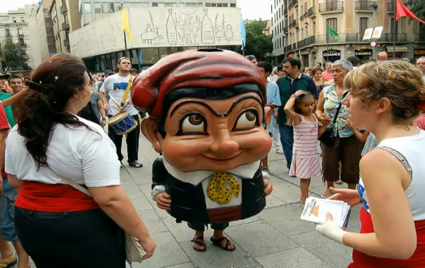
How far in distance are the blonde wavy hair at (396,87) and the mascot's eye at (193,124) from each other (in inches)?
35.2

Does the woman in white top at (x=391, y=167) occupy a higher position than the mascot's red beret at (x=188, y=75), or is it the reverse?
the mascot's red beret at (x=188, y=75)

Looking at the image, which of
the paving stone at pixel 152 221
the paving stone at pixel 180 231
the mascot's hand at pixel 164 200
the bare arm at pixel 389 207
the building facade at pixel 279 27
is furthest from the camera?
the building facade at pixel 279 27

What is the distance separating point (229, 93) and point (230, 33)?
21.2m

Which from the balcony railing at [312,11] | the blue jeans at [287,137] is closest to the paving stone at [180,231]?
the blue jeans at [287,137]

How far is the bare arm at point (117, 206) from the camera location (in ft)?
5.03

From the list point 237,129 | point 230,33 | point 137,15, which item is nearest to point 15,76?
point 237,129

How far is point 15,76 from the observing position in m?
4.01

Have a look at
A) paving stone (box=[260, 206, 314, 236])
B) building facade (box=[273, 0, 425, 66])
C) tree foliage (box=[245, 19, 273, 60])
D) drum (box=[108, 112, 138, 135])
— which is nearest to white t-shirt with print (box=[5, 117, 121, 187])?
paving stone (box=[260, 206, 314, 236])

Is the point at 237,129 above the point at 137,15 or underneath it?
underneath

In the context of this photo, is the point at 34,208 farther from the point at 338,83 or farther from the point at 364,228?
the point at 338,83

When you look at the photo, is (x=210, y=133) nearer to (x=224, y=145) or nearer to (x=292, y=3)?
(x=224, y=145)

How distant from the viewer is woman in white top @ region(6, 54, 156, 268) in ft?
4.96

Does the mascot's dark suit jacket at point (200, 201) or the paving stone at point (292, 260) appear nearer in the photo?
the mascot's dark suit jacket at point (200, 201)

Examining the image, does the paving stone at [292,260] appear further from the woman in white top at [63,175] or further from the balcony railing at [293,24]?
the balcony railing at [293,24]
